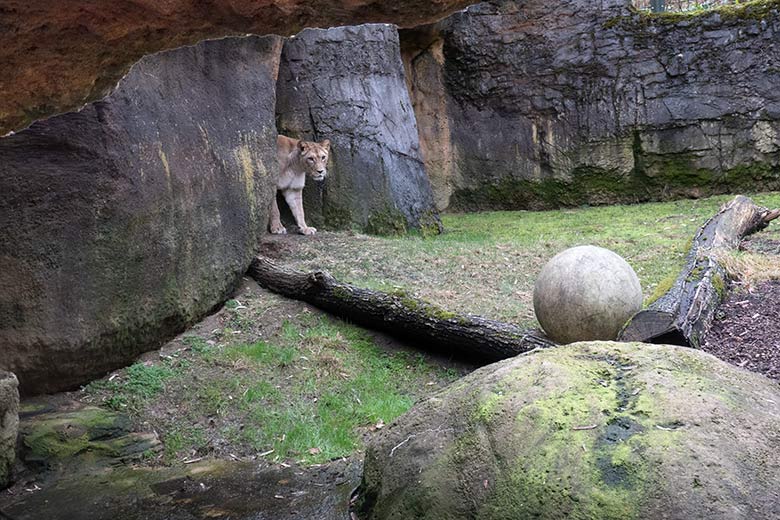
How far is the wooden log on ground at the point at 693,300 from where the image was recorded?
5.49 meters

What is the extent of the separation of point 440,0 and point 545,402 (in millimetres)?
1689

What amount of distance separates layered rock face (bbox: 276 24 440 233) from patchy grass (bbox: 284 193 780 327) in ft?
2.53

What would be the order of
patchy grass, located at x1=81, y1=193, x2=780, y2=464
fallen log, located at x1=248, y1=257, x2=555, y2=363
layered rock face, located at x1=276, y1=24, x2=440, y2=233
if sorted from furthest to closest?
1. layered rock face, located at x1=276, y1=24, x2=440, y2=233
2. fallen log, located at x1=248, y1=257, x2=555, y2=363
3. patchy grass, located at x1=81, y1=193, x2=780, y2=464

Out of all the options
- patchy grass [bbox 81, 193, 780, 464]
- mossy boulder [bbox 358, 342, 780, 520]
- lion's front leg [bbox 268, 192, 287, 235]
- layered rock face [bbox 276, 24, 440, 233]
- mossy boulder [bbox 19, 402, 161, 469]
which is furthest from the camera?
layered rock face [bbox 276, 24, 440, 233]

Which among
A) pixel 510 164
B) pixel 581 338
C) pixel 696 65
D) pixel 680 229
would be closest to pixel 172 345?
pixel 581 338

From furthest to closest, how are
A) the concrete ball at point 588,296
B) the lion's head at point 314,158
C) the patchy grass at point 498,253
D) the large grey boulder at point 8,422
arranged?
1. the lion's head at point 314,158
2. the patchy grass at point 498,253
3. the concrete ball at point 588,296
4. the large grey boulder at point 8,422

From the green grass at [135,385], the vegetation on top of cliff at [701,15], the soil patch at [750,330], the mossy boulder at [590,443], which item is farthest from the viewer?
the vegetation on top of cliff at [701,15]

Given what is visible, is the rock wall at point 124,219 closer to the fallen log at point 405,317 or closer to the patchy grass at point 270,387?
the patchy grass at point 270,387

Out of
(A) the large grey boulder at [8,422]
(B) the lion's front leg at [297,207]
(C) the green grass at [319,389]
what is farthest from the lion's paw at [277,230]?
(A) the large grey boulder at [8,422]

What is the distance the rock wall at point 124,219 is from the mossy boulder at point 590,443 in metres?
2.96

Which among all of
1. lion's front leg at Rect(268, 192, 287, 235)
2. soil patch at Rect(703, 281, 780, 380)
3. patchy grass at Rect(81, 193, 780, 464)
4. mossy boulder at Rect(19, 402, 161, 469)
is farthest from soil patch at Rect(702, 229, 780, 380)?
lion's front leg at Rect(268, 192, 287, 235)

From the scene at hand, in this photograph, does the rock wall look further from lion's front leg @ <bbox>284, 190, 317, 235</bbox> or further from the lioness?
lion's front leg @ <bbox>284, 190, 317, 235</bbox>

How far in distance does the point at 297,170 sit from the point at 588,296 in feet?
18.4

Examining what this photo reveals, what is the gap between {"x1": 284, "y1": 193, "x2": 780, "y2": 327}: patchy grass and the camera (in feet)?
27.1
